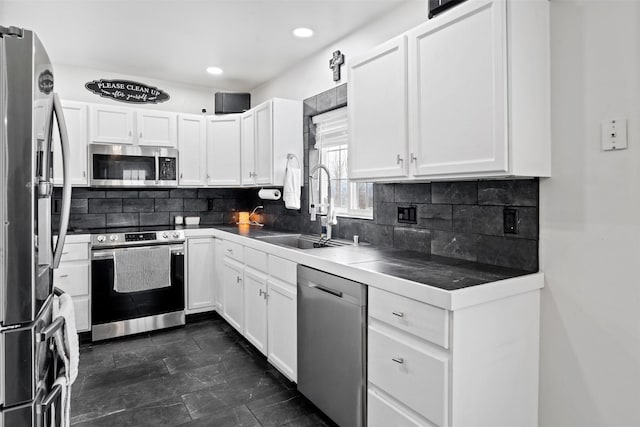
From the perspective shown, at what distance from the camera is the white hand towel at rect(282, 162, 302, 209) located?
338 centimetres

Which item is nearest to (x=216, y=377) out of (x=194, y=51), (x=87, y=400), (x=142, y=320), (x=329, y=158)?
(x=87, y=400)

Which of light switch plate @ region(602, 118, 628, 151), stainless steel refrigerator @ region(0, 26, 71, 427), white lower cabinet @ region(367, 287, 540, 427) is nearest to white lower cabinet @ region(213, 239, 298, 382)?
white lower cabinet @ region(367, 287, 540, 427)

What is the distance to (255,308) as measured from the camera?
116 inches

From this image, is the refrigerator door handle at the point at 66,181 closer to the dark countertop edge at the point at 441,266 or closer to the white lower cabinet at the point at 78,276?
the dark countertop edge at the point at 441,266

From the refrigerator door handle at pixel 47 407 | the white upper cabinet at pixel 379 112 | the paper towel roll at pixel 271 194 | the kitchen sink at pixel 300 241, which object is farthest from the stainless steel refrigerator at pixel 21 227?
the paper towel roll at pixel 271 194

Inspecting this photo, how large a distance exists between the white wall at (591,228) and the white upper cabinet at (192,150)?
335 cm

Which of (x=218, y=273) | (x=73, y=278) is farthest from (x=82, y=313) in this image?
(x=218, y=273)

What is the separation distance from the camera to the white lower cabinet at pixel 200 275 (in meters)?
3.79

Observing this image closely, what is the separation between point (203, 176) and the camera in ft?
13.7

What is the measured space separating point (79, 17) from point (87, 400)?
2.59 metres

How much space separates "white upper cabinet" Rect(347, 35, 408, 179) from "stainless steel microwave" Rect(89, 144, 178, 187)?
7.62 ft

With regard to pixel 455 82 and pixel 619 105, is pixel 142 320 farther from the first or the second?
pixel 619 105

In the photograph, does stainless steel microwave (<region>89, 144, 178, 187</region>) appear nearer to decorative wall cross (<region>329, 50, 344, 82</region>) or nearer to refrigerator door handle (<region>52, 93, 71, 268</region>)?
decorative wall cross (<region>329, 50, 344, 82</region>)

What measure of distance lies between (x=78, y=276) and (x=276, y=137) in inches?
81.3
